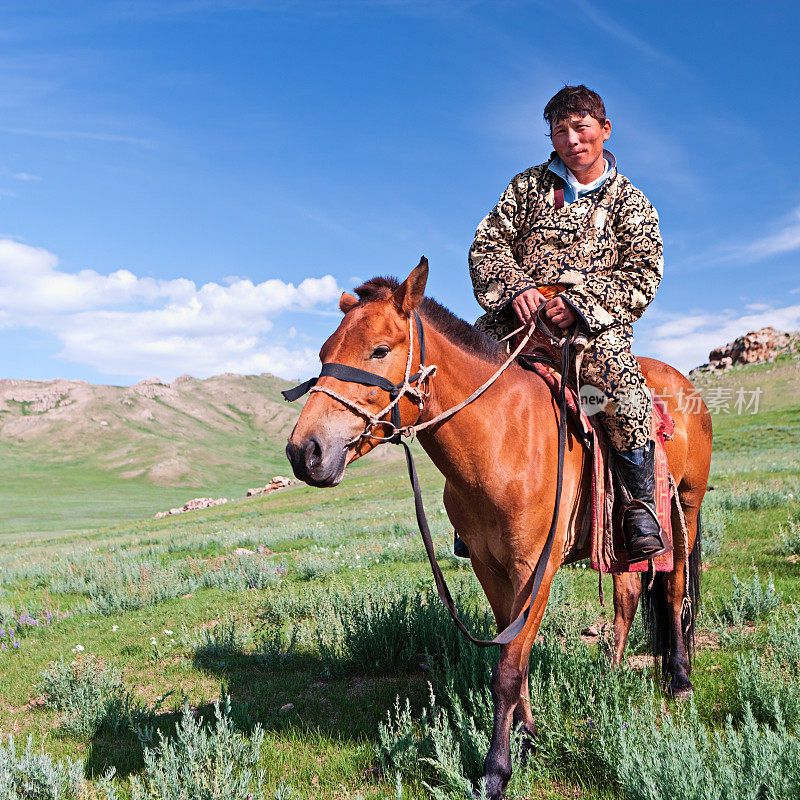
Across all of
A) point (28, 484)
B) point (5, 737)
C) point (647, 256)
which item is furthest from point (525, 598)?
point (28, 484)

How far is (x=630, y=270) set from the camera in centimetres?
379

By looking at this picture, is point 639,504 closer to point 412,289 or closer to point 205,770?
point 412,289

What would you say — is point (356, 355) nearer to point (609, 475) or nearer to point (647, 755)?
point (609, 475)

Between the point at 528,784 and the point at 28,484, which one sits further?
the point at 28,484

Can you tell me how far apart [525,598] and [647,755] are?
0.92m

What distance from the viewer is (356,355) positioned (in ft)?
9.09

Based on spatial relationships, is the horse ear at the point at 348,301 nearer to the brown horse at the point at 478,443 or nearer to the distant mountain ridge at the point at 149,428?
the brown horse at the point at 478,443

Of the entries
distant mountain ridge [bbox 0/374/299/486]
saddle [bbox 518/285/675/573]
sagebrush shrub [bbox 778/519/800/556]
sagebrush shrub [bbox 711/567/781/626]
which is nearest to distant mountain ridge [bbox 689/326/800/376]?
distant mountain ridge [bbox 0/374/299/486]

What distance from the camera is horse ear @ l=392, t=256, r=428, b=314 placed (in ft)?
9.21

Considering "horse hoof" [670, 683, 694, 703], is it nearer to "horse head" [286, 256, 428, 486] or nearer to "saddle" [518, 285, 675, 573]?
"saddle" [518, 285, 675, 573]

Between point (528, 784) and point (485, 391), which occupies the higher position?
point (485, 391)

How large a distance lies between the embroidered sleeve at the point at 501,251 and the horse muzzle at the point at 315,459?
170 centimetres

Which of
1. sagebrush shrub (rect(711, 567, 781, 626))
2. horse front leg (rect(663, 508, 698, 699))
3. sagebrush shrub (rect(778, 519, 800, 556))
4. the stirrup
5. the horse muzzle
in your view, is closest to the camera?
the horse muzzle

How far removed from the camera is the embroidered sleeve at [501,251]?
3676 millimetres
